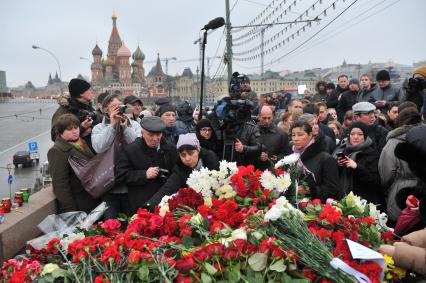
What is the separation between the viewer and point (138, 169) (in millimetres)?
4348

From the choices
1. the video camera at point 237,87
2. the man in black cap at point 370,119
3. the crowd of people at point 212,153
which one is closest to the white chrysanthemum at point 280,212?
the crowd of people at point 212,153

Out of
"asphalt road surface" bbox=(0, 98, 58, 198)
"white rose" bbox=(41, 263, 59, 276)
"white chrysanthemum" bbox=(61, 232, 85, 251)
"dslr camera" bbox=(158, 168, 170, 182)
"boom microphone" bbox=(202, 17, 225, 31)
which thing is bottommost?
"asphalt road surface" bbox=(0, 98, 58, 198)

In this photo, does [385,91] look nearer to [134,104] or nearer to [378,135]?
[378,135]

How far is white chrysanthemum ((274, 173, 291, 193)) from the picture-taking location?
324 cm

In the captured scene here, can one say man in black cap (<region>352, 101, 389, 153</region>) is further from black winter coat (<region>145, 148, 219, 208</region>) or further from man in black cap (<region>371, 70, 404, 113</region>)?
man in black cap (<region>371, 70, 404, 113</region>)

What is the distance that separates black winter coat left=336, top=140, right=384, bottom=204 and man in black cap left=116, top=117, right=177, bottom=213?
1.88 meters

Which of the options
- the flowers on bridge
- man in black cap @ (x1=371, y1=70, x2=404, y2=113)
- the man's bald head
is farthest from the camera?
man in black cap @ (x1=371, y1=70, x2=404, y2=113)

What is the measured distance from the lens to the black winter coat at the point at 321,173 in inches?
155

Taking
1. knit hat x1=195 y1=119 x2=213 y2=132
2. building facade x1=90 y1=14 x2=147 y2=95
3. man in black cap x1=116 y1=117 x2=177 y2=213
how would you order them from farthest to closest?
building facade x1=90 y1=14 x2=147 y2=95
knit hat x1=195 y1=119 x2=213 y2=132
man in black cap x1=116 y1=117 x2=177 y2=213

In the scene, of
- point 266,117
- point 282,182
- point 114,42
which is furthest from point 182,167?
point 114,42

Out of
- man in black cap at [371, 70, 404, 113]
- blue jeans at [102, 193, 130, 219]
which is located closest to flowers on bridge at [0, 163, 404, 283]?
blue jeans at [102, 193, 130, 219]

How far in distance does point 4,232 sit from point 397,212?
345cm

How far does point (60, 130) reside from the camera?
4293 millimetres

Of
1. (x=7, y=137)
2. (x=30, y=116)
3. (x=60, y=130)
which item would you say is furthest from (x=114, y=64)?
(x=60, y=130)
